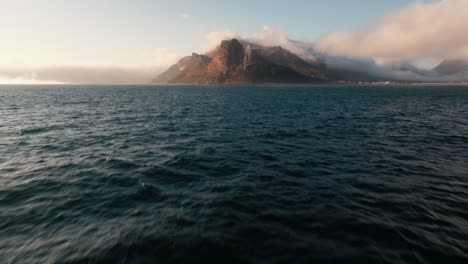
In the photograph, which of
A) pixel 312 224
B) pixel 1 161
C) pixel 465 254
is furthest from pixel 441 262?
pixel 1 161

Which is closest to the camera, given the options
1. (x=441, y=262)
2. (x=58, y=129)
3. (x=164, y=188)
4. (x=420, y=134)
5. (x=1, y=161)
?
(x=441, y=262)

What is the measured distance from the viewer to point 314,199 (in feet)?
46.0

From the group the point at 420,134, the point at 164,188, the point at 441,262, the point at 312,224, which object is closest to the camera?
the point at 441,262

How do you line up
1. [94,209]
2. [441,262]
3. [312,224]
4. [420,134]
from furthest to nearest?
1. [420,134]
2. [94,209]
3. [312,224]
4. [441,262]

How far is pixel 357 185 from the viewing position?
A: 1600 centimetres

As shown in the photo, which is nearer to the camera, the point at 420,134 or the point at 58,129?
the point at 420,134

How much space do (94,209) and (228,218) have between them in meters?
7.51

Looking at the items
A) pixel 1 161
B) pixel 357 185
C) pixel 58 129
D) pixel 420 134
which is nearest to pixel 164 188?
pixel 357 185

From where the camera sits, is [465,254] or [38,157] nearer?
[465,254]

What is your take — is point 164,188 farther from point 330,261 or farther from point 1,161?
point 1,161

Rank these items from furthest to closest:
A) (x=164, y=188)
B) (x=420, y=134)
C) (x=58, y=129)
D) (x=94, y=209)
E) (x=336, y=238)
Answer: (x=58, y=129)
(x=420, y=134)
(x=164, y=188)
(x=94, y=209)
(x=336, y=238)

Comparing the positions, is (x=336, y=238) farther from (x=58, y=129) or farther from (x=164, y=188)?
(x=58, y=129)

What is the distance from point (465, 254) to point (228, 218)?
9.72m

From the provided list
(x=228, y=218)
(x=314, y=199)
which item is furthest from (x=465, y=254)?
(x=228, y=218)
